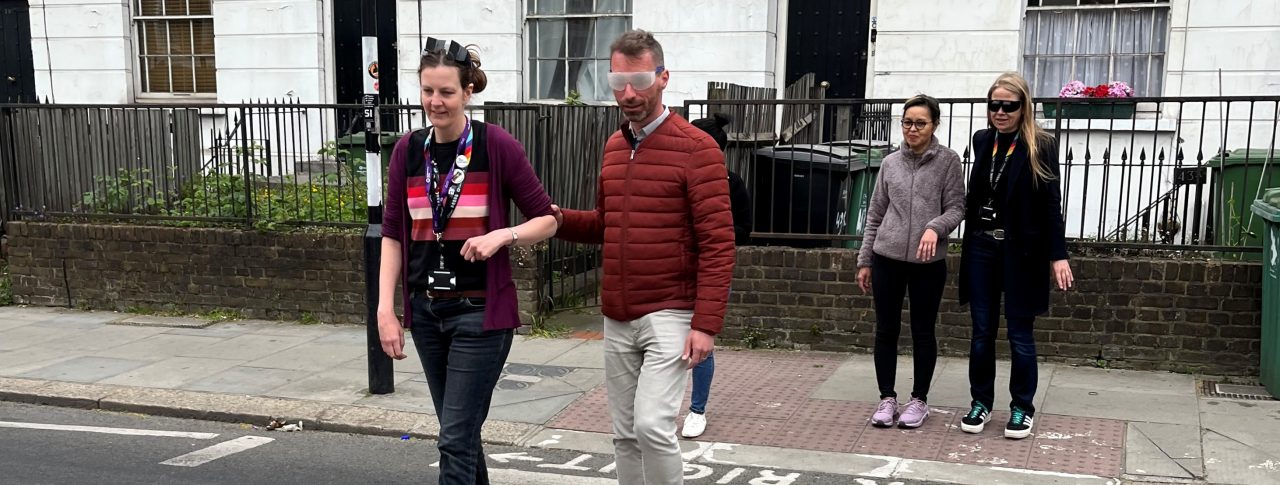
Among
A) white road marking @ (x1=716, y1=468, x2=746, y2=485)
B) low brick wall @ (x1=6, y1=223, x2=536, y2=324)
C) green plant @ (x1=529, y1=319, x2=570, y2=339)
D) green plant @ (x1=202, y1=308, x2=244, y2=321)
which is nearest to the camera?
white road marking @ (x1=716, y1=468, x2=746, y2=485)

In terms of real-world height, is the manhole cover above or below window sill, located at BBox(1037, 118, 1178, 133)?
below

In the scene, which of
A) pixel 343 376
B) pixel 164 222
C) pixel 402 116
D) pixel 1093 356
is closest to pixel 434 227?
pixel 343 376

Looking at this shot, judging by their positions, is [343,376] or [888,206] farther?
[343,376]

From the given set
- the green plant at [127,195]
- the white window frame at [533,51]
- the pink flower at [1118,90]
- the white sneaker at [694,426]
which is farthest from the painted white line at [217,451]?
the pink flower at [1118,90]

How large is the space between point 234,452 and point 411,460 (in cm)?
96

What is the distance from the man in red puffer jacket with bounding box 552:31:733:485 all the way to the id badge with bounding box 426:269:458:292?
1.82ft

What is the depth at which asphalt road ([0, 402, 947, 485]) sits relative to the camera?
5.04m

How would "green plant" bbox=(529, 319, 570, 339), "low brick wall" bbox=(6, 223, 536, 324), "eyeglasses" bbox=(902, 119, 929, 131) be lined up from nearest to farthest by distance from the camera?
"eyeglasses" bbox=(902, 119, 929, 131) → "green plant" bbox=(529, 319, 570, 339) → "low brick wall" bbox=(6, 223, 536, 324)

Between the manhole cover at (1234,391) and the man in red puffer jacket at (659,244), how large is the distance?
4.14 m

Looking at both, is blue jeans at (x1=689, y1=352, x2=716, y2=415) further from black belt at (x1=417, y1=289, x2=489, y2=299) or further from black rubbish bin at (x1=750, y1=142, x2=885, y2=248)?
black rubbish bin at (x1=750, y1=142, x2=885, y2=248)

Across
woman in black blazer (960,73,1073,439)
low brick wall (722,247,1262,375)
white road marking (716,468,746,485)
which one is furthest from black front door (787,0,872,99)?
white road marking (716,468,746,485)

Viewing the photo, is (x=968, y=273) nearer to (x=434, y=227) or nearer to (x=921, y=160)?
(x=921, y=160)

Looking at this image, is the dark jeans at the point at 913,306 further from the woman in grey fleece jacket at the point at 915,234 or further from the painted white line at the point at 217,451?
the painted white line at the point at 217,451

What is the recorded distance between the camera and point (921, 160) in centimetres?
543
